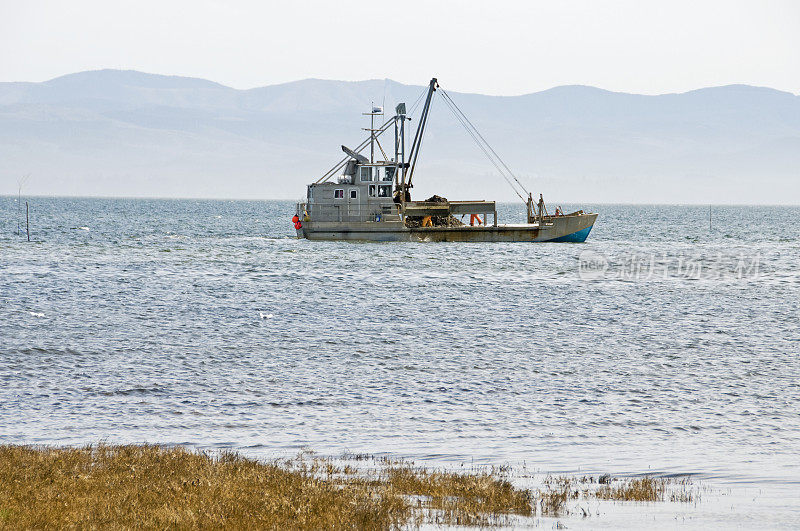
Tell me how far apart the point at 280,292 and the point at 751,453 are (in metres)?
29.9

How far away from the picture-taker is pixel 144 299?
39.0 metres

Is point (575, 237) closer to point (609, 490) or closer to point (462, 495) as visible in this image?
point (609, 490)

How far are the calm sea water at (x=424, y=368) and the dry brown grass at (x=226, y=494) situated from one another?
1823 millimetres

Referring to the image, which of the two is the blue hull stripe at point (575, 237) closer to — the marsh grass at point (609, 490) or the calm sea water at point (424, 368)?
the calm sea water at point (424, 368)

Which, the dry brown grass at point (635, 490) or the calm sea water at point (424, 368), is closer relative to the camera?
the dry brown grass at point (635, 490)

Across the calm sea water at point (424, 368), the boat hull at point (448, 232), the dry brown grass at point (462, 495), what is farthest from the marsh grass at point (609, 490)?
the boat hull at point (448, 232)

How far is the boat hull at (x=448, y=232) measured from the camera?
72938 millimetres

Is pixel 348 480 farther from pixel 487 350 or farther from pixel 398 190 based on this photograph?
pixel 398 190

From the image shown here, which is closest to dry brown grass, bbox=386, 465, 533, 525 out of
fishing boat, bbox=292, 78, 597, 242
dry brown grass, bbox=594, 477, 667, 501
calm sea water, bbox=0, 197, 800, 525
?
dry brown grass, bbox=594, 477, 667, 501

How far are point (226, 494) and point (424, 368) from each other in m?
A: 12.0

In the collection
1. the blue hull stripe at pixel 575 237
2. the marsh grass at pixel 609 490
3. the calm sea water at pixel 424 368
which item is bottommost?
the calm sea water at pixel 424 368

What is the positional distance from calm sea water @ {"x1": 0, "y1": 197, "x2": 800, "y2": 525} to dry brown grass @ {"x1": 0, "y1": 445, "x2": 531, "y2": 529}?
1.82m

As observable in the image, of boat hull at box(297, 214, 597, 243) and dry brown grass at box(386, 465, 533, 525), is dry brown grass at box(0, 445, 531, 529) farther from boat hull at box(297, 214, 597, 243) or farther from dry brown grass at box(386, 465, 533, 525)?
boat hull at box(297, 214, 597, 243)

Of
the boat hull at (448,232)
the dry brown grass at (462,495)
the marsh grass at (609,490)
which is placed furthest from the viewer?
the boat hull at (448,232)
